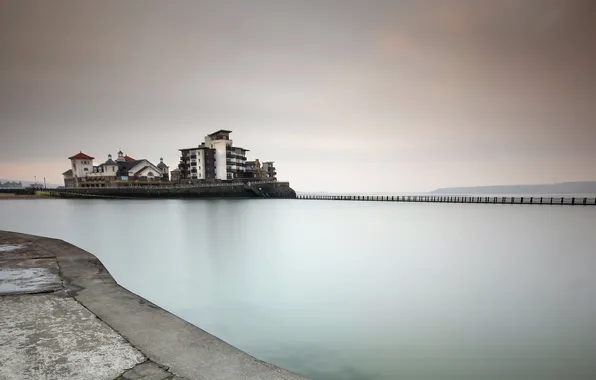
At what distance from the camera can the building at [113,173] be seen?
258 feet

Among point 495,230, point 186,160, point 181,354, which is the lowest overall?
point 495,230

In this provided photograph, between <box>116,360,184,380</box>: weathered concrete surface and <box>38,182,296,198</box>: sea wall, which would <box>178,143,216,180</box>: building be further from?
<box>116,360,184,380</box>: weathered concrete surface

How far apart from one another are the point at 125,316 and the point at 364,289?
7598mm

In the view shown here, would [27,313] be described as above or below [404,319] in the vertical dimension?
above

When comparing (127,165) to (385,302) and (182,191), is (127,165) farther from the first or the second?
(385,302)

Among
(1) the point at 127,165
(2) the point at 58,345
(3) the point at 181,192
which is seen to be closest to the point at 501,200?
(3) the point at 181,192

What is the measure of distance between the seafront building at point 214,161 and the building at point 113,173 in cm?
1126

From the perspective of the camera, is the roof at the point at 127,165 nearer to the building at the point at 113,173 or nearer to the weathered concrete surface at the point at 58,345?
the building at the point at 113,173

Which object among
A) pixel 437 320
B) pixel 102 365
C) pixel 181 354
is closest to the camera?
pixel 102 365

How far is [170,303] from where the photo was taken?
795 cm

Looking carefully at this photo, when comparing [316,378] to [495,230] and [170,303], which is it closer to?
[170,303]

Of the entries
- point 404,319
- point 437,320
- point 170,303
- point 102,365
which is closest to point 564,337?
point 437,320

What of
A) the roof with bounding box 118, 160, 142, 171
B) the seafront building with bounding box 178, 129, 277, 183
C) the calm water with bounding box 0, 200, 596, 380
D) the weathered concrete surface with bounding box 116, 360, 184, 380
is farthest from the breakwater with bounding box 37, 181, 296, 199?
the weathered concrete surface with bounding box 116, 360, 184, 380

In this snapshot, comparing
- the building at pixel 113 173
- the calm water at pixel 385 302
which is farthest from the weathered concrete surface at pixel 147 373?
the building at pixel 113 173
